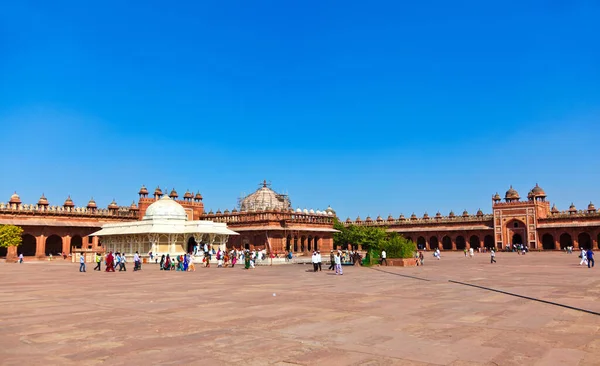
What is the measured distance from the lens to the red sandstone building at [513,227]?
53.8 m

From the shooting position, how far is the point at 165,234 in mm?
35906

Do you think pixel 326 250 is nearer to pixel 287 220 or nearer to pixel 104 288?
pixel 287 220

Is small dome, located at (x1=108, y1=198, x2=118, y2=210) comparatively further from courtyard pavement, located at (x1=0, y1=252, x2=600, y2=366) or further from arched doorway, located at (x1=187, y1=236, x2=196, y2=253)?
courtyard pavement, located at (x1=0, y1=252, x2=600, y2=366)

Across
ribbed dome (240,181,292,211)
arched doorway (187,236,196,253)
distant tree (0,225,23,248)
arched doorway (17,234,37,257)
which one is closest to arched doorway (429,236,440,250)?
ribbed dome (240,181,292,211)

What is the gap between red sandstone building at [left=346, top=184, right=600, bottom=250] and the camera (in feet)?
177

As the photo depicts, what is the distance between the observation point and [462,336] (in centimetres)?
668

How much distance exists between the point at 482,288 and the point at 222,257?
18817 mm

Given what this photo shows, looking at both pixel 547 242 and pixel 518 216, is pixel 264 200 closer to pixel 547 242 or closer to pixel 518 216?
pixel 518 216

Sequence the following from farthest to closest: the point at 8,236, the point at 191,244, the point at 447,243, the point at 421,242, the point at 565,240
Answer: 1. the point at 421,242
2. the point at 447,243
3. the point at 565,240
4. the point at 191,244
5. the point at 8,236

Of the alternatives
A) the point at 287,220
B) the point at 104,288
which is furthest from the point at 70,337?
the point at 287,220

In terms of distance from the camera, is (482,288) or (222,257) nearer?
(482,288)

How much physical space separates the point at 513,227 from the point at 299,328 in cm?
5642

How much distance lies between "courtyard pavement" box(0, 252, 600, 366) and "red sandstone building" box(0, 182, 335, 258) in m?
34.1

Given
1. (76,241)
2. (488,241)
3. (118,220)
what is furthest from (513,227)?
(76,241)
